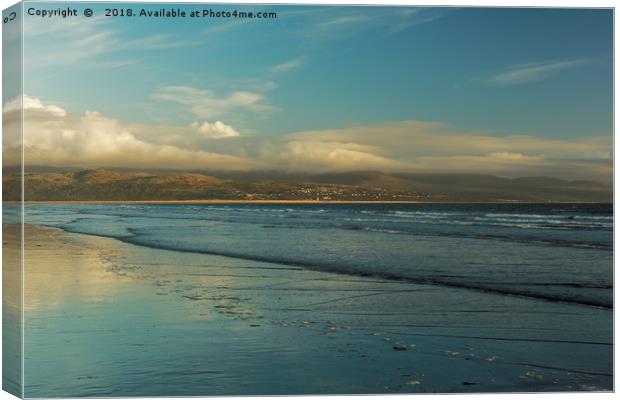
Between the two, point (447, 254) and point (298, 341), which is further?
point (447, 254)

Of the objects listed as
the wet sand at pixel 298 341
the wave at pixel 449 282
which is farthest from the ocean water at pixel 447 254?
the wet sand at pixel 298 341

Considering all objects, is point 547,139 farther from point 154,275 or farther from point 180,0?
point 154,275

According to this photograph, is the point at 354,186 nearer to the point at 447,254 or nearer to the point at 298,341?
the point at 298,341

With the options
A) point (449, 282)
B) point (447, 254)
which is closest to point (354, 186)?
point (449, 282)

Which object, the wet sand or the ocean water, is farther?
the ocean water

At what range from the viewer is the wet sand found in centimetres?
713

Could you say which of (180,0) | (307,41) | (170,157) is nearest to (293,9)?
(307,41)

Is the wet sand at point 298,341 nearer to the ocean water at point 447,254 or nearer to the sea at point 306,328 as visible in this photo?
the sea at point 306,328

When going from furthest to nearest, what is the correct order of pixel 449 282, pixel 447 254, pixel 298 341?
pixel 447 254
pixel 449 282
pixel 298 341

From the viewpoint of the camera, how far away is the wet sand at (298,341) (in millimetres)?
7133

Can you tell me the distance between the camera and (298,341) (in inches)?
314

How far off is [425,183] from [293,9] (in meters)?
3.24

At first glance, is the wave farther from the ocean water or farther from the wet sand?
the wet sand

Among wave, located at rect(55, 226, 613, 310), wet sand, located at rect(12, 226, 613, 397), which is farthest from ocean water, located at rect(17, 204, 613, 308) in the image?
wet sand, located at rect(12, 226, 613, 397)
